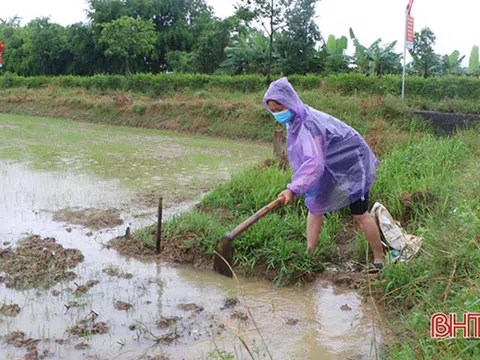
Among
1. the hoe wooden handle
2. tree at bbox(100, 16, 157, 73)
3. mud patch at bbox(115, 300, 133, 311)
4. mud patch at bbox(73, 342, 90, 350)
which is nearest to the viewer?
mud patch at bbox(73, 342, 90, 350)

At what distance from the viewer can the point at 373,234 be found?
3.69 metres

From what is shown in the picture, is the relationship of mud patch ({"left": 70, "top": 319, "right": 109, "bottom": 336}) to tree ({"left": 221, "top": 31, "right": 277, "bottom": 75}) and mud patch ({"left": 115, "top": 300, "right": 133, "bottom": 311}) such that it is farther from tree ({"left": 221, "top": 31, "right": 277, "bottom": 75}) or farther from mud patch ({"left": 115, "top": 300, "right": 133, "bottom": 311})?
tree ({"left": 221, "top": 31, "right": 277, "bottom": 75})

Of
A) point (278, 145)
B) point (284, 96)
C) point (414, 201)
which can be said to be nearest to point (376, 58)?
point (278, 145)

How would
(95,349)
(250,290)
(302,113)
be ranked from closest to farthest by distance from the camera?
(95,349) → (302,113) → (250,290)

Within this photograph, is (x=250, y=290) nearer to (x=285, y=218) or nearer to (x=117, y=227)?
(x=285, y=218)

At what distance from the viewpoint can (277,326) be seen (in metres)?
3.23

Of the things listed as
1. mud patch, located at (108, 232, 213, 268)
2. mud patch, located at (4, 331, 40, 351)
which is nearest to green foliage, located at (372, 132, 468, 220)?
mud patch, located at (108, 232, 213, 268)

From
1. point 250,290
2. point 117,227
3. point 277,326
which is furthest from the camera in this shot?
point 117,227

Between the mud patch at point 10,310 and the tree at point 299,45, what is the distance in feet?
54.6

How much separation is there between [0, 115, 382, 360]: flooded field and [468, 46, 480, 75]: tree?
14.2m

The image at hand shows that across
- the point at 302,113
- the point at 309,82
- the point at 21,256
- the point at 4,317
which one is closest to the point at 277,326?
the point at 302,113

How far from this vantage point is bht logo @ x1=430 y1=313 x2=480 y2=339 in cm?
221

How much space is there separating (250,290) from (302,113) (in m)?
1.33

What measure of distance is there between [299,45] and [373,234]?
1631cm
